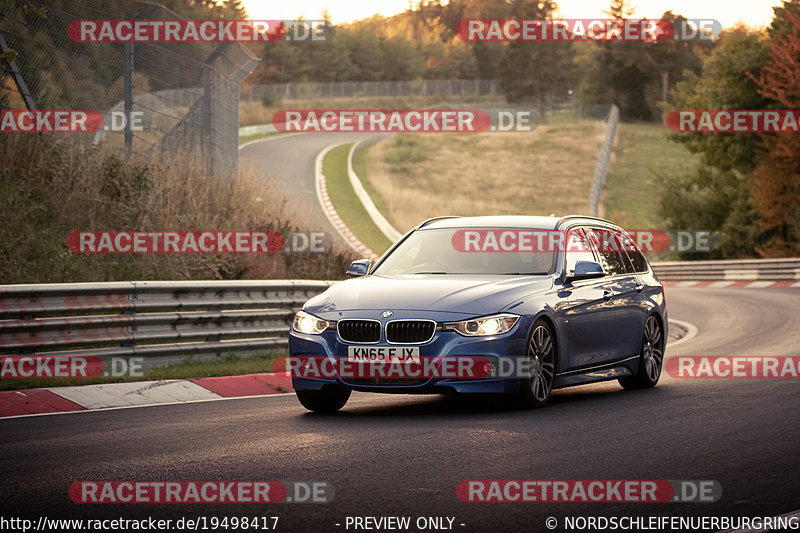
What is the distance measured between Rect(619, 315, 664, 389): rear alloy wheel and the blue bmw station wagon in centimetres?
2

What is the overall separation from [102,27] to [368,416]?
11.0m

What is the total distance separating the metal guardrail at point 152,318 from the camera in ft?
39.0

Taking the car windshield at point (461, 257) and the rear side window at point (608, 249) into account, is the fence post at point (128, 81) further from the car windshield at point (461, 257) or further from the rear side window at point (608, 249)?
the rear side window at point (608, 249)

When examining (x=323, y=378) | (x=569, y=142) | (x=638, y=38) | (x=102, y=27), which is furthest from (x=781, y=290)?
(x=638, y=38)

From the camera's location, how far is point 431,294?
9.86 meters

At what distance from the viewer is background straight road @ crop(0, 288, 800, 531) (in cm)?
614

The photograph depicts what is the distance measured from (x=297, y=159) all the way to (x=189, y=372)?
4902cm

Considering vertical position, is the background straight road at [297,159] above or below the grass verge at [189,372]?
above

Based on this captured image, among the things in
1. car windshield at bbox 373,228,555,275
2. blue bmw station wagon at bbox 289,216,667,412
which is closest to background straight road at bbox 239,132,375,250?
blue bmw station wagon at bbox 289,216,667,412

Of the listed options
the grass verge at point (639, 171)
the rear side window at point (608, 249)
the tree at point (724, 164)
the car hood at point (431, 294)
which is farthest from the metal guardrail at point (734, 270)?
the car hood at point (431, 294)

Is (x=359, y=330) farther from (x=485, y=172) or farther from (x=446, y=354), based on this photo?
(x=485, y=172)

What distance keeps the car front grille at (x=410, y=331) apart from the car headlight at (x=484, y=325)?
14cm

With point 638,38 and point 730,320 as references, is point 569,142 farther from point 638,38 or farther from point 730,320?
point 730,320

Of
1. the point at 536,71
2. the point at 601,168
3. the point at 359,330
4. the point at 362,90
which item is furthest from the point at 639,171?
the point at 359,330
